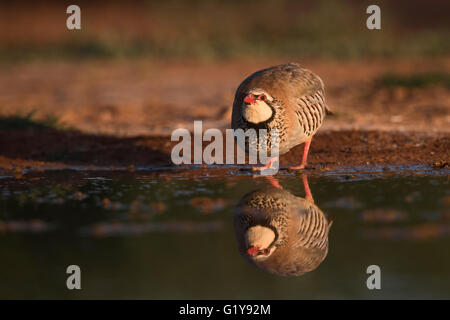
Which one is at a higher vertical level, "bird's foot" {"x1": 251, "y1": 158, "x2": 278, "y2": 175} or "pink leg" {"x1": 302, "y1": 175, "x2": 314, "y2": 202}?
"bird's foot" {"x1": 251, "y1": 158, "x2": 278, "y2": 175}

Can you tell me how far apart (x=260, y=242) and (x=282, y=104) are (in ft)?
7.26

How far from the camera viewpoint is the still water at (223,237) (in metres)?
4.72

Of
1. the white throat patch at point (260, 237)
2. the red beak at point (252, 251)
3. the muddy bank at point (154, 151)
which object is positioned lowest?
the red beak at point (252, 251)

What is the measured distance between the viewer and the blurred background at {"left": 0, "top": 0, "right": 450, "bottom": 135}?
12.1 m

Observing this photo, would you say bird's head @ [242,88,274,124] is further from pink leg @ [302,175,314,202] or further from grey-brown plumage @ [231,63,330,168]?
pink leg @ [302,175,314,202]

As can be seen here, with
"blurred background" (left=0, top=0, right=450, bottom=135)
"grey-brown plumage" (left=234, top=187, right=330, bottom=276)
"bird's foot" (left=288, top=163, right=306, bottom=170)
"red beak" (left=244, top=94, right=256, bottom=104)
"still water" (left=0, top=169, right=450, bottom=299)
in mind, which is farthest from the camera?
"blurred background" (left=0, top=0, right=450, bottom=135)

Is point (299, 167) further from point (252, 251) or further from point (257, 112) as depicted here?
point (252, 251)

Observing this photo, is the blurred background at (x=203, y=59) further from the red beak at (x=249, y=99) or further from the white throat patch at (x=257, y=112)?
the red beak at (x=249, y=99)

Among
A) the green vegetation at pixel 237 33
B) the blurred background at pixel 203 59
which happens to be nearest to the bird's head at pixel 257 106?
the blurred background at pixel 203 59

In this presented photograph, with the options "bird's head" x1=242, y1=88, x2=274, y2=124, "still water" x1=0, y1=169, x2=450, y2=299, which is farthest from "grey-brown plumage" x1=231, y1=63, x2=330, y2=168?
"still water" x1=0, y1=169, x2=450, y2=299

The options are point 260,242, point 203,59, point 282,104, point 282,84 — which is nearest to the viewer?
point 260,242

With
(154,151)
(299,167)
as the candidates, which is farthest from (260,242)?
(154,151)

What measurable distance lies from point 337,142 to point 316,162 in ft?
3.32

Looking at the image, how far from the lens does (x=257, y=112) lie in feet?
23.5
